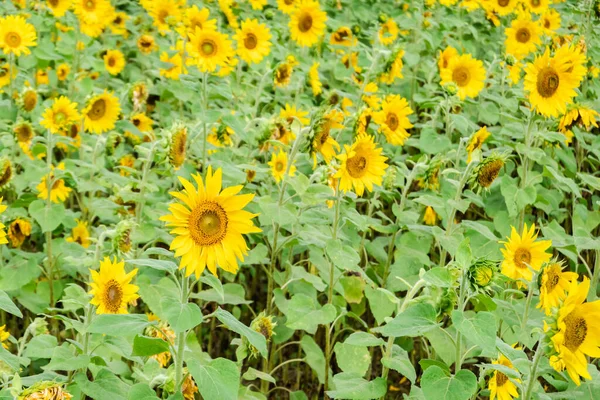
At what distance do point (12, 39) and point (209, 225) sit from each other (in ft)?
8.99

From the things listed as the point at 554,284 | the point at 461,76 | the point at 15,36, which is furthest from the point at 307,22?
the point at 554,284

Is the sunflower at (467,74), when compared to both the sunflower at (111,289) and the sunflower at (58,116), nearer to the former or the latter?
the sunflower at (58,116)

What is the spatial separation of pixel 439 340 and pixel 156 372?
104 centimetres

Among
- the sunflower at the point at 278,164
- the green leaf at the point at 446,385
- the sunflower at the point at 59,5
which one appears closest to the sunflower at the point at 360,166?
the sunflower at the point at 278,164

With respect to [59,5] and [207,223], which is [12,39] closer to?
[59,5]

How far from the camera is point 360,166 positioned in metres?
2.69

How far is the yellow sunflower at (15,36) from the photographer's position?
3.97 meters

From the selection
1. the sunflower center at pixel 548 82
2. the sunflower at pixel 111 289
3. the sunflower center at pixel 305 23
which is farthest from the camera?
the sunflower center at pixel 305 23

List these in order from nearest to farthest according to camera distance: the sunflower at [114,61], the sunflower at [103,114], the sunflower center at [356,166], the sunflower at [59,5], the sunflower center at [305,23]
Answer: the sunflower center at [356,166]
the sunflower at [103,114]
the sunflower at [59,5]
the sunflower center at [305,23]
the sunflower at [114,61]

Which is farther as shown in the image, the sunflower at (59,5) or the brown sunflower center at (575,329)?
the sunflower at (59,5)

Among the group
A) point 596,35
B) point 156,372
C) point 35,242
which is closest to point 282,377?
point 156,372

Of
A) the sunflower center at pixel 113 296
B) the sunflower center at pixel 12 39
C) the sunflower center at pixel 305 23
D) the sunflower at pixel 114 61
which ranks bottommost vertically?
the sunflower center at pixel 113 296

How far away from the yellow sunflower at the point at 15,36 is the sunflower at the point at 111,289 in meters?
2.20

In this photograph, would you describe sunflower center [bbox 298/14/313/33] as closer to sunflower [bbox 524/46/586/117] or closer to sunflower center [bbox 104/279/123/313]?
sunflower [bbox 524/46/586/117]
